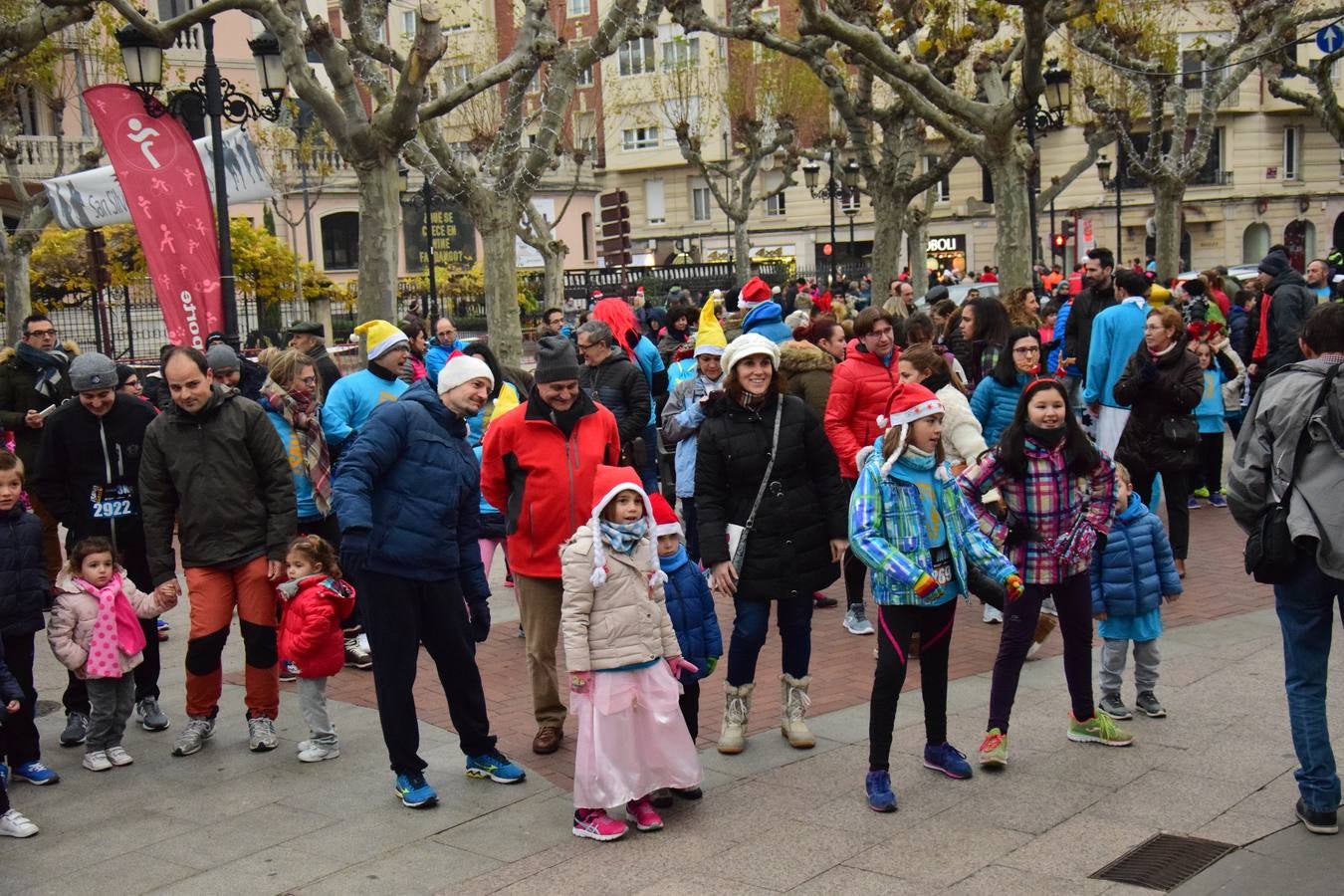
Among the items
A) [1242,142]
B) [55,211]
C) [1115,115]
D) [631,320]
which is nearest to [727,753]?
[631,320]

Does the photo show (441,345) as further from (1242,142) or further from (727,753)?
(1242,142)

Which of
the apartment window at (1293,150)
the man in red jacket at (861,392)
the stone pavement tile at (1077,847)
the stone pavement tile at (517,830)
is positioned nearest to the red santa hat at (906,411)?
the stone pavement tile at (1077,847)

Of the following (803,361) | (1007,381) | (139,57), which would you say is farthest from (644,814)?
(139,57)

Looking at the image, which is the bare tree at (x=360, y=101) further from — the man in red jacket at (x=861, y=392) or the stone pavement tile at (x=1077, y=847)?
the stone pavement tile at (x=1077, y=847)

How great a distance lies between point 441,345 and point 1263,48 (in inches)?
666

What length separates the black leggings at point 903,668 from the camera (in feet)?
18.7

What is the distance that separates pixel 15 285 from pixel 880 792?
2272cm

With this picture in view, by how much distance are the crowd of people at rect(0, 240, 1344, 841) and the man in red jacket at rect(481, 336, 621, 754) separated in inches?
0.6

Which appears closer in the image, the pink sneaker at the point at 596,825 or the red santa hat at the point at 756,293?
the pink sneaker at the point at 596,825

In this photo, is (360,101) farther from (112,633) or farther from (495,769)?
(495,769)

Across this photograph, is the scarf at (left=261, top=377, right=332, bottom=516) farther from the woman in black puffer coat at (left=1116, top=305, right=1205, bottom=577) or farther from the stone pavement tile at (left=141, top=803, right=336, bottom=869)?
the woman in black puffer coat at (left=1116, top=305, right=1205, bottom=577)

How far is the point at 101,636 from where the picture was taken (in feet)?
21.5

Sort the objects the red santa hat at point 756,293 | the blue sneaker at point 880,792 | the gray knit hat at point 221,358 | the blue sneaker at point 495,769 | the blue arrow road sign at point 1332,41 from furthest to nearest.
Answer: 1. the blue arrow road sign at point 1332,41
2. the red santa hat at point 756,293
3. the gray knit hat at point 221,358
4. the blue sneaker at point 495,769
5. the blue sneaker at point 880,792

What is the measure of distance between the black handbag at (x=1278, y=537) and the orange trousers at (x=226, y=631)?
4.26 m
